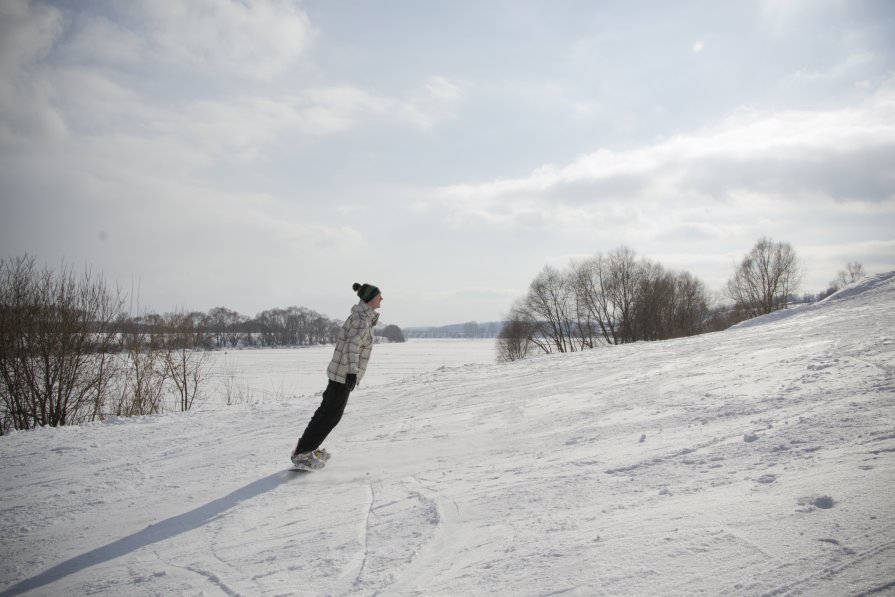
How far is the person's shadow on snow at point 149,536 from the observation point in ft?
8.41

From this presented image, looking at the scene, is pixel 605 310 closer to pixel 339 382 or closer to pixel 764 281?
pixel 764 281

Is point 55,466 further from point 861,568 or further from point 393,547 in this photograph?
point 861,568

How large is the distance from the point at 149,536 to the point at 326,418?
5.26ft

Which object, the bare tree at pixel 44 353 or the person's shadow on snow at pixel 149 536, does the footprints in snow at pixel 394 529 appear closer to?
the person's shadow on snow at pixel 149 536

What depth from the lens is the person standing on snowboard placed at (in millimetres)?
4125

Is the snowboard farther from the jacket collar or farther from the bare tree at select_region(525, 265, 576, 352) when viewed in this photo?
the bare tree at select_region(525, 265, 576, 352)

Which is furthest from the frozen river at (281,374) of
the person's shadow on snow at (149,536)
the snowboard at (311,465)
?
the person's shadow on snow at (149,536)

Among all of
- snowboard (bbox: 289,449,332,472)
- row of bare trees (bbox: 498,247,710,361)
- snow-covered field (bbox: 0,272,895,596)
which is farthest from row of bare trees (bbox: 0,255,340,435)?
row of bare trees (bbox: 498,247,710,361)

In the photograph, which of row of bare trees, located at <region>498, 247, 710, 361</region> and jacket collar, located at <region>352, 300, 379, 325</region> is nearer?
jacket collar, located at <region>352, 300, 379, 325</region>

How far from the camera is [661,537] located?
223 cm

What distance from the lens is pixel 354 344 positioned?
13.9ft

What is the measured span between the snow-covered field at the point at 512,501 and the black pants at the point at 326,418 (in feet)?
1.02

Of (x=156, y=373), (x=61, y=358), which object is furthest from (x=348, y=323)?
(x=156, y=373)

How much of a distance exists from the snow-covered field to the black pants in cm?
31
